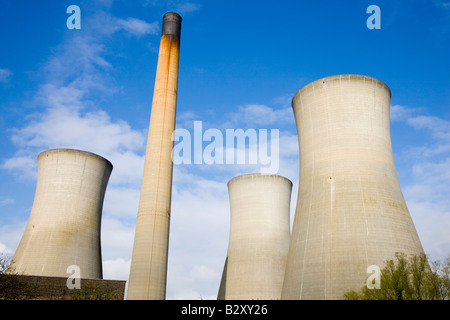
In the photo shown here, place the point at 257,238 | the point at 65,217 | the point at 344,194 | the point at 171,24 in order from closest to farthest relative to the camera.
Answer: the point at 344,194 → the point at 171,24 → the point at 65,217 → the point at 257,238

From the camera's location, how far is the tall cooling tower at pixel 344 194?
1398 centimetres

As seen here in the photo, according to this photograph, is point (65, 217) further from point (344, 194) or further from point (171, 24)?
point (344, 194)

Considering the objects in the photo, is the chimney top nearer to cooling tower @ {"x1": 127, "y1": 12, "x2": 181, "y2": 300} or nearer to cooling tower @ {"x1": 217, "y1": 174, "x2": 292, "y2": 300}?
cooling tower @ {"x1": 127, "y1": 12, "x2": 181, "y2": 300}

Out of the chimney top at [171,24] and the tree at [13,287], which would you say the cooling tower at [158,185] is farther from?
the tree at [13,287]

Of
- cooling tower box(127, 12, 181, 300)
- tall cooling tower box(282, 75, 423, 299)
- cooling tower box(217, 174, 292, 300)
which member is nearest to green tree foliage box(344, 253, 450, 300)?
tall cooling tower box(282, 75, 423, 299)

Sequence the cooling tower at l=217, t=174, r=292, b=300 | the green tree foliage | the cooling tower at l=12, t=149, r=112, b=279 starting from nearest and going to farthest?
1. the green tree foliage
2. the cooling tower at l=12, t=149, r=112, b=279
3. the cooling tower at l=217, t=174, r=292, b=300

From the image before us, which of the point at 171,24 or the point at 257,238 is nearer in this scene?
the point at 171,24

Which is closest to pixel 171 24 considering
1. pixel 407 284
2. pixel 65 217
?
pixel 65 217

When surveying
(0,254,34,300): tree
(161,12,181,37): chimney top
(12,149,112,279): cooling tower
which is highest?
(161,12,181,37): chimney top

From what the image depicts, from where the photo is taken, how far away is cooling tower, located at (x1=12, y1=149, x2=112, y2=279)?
21.0 metres

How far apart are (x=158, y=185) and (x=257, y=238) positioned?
32.3ft

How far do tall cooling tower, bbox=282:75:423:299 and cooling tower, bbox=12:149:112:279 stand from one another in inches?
461

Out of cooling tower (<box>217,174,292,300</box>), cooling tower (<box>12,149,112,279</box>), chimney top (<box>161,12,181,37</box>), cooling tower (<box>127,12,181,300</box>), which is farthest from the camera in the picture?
cooling tower (<box>217,174,292,300</box>)

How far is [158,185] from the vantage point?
53.1 ft
